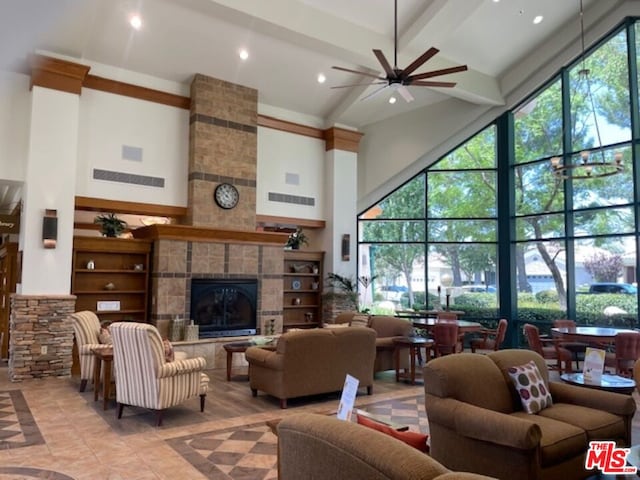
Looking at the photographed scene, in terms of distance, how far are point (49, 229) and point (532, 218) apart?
8791mm

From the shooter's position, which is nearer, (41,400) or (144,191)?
(41,400)

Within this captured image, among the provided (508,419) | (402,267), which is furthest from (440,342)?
(508,419)

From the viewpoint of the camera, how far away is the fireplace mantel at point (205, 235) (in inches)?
325

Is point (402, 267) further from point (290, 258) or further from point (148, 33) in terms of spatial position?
point (148, 33)

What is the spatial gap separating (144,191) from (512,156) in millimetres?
7444

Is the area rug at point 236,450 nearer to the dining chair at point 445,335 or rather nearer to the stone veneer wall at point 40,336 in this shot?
the dining chair at point 445,335

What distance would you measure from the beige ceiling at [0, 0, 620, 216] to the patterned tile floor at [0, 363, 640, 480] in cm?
466

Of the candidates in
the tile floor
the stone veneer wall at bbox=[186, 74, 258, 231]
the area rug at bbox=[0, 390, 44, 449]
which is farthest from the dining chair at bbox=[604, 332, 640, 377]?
the area rug at bbox=[0, 390, 44, 449]

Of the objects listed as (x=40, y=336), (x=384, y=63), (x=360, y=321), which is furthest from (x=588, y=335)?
(x=40, y=336)

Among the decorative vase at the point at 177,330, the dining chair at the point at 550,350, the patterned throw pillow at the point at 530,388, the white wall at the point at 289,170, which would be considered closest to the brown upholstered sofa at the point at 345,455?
the patterned throw pillow at the point at 530,388

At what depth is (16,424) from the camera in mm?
4914

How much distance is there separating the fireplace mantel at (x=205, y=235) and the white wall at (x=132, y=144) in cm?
67

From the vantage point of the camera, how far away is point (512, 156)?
10258 mm

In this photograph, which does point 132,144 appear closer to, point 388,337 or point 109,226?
point 109,226
